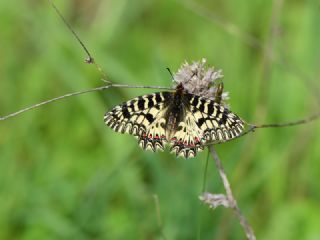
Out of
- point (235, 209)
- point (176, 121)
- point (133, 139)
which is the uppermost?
point (133, 139)

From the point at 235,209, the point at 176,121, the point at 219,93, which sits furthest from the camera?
the point at 176,121

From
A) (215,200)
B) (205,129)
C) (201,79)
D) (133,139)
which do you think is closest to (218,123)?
(205,129)

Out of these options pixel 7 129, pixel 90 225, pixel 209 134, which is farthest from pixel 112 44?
pixel 209 134

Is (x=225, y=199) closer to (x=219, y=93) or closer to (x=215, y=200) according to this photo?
(x=215, y=200)

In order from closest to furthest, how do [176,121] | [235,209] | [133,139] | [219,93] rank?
[235,209], [219,93], [176,121], [133,139]

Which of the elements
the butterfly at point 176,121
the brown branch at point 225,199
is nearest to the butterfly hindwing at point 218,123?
the butterfly at point 176,121

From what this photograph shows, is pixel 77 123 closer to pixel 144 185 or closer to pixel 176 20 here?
pixel 144 185
